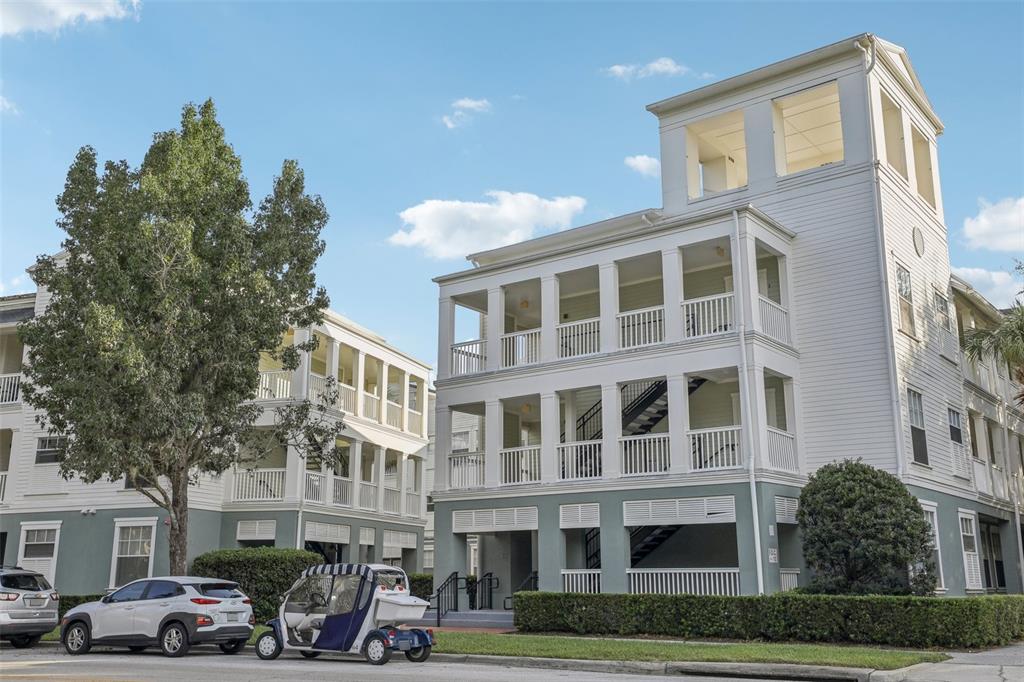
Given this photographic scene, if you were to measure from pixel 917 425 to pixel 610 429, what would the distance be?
24.3 ft

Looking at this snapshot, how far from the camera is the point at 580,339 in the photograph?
80.6ft

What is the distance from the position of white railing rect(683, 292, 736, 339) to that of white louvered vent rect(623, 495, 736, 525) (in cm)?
381

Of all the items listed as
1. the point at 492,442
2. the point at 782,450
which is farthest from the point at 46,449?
the point at 782,450

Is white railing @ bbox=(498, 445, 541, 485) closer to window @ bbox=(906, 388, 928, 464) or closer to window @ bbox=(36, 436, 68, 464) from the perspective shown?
window @ bbox=(906, 388, 928, 464)

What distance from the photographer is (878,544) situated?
60.1 feet

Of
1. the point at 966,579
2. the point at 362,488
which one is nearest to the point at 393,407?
the point at 362,488

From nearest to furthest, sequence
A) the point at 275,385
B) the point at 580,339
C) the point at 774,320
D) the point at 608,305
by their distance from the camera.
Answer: the point at 774,320, the point at 608,305, the point at 580,339, the point at 275,385

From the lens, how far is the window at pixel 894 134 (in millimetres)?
25031

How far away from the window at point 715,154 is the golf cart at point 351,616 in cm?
1512

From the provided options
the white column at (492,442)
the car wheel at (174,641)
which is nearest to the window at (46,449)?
the white column at (492,442)

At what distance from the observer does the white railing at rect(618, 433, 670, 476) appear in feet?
72.3

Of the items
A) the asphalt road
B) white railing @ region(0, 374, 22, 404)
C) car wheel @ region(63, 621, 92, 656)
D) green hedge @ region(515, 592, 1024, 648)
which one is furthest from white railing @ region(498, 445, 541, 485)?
white railing @ region(0, 374, 22, 404)

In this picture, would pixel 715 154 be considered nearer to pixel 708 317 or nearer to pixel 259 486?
pixel 708 317

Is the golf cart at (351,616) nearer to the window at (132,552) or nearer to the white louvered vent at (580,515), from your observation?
the white louvered vent at (580,515)
